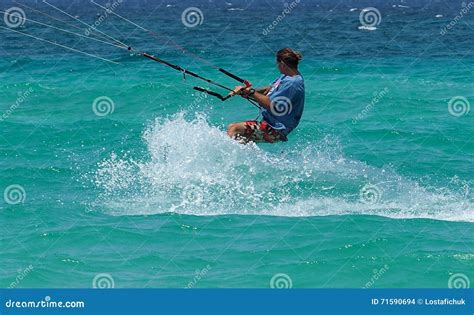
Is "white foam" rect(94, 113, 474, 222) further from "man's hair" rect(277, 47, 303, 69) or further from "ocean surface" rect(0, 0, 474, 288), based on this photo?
"man's hair" rect(277, 47, 303, 69)

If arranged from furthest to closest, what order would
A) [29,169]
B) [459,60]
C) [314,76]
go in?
[459,60], [314,76], [29,169]

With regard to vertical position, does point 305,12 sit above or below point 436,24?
above

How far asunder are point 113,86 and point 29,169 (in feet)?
32.8

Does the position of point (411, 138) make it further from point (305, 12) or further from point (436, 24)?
point (305, 12)

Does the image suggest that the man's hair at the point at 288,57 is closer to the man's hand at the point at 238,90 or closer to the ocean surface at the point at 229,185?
the man's hand at the point at 238,90

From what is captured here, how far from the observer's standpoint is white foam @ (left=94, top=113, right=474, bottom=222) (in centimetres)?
1311

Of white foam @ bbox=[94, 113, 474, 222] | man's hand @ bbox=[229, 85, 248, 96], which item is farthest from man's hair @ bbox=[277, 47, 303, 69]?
white foam @ bbox=[94, 113, 474, 222]

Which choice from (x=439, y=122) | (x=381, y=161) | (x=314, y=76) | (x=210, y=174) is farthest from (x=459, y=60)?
(x=210, y=174)

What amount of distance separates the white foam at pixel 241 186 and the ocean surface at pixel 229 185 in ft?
0.10

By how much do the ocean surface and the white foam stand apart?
0.10ft

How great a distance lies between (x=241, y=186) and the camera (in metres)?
13.8

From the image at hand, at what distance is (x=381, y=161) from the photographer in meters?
16.6

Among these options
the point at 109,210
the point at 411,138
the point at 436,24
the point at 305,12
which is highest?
the point at 305,12

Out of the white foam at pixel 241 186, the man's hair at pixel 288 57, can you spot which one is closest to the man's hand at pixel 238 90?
the man's hair at pixel 288 57
